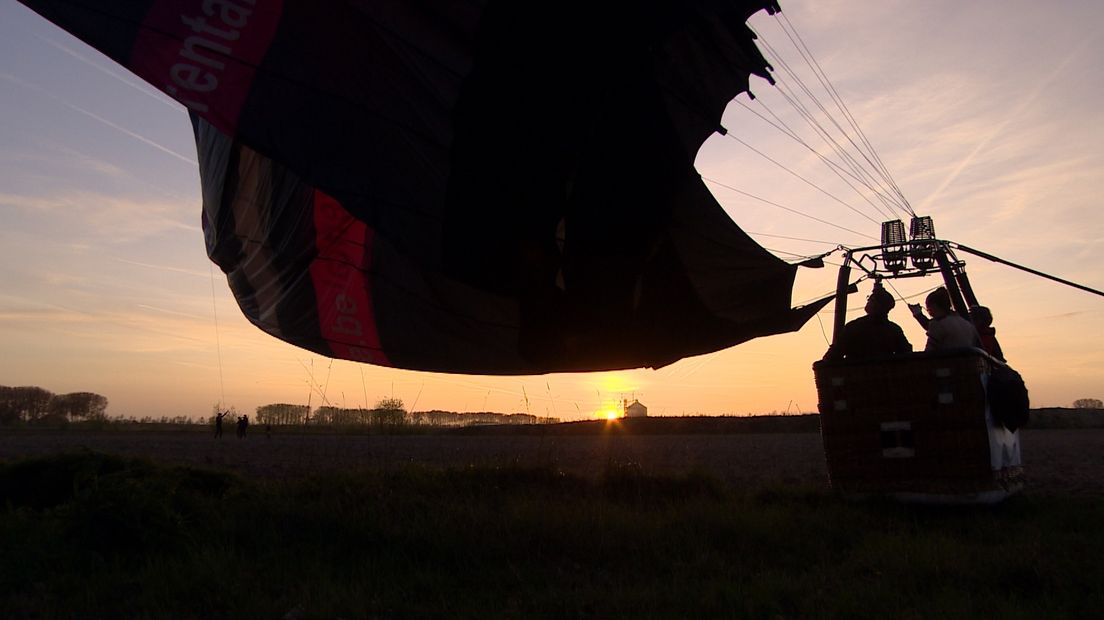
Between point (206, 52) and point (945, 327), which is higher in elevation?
point (206, 52)

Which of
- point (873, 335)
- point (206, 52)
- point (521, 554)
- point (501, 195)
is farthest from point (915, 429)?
point (206, 52)

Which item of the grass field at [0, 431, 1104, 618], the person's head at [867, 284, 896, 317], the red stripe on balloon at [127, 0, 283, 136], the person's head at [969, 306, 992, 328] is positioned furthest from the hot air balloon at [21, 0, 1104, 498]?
the person's head at [969, 306, 992, 328]

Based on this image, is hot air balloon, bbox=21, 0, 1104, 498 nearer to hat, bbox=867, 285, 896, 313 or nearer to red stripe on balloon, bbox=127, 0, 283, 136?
red stripe on balloon, bbox=127, 0, 283, 136

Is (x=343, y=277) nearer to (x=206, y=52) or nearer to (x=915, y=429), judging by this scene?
(x=206, y=52)

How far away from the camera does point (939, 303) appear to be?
6367 mm

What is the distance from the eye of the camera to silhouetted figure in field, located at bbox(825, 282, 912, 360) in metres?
6.38

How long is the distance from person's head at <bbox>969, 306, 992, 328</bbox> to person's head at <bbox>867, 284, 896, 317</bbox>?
5.26 feet

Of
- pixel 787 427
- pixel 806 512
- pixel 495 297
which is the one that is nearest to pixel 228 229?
pixel 495 297

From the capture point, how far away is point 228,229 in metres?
6.10

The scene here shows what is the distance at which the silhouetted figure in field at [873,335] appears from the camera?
251 inches

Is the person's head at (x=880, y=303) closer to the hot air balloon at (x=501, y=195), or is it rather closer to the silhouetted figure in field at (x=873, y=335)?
Answer: the silhouetted figure in field at (x=873, y=335)

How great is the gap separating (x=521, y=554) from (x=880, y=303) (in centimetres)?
380

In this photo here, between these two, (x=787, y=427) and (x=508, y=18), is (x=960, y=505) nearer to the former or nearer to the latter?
(x=508, y=18)

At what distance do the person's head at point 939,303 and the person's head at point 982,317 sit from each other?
54.1 inches
